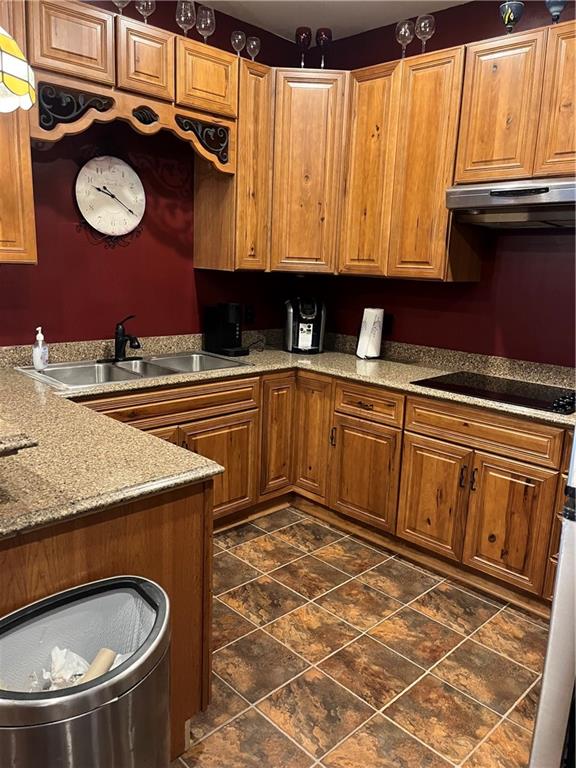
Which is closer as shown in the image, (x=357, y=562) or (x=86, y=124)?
(x=86, y=124)

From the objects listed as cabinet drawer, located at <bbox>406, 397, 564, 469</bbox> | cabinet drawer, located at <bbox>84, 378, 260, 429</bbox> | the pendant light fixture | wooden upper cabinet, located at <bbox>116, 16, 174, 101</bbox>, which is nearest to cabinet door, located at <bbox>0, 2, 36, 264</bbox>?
wooden upper cabinet, located at <bbox>116, 16, 174, 101</bbox>

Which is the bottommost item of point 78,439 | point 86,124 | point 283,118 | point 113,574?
point 113,574

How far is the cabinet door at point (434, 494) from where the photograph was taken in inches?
107

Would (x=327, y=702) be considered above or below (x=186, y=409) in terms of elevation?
below

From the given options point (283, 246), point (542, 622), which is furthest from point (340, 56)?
point (542, 622)

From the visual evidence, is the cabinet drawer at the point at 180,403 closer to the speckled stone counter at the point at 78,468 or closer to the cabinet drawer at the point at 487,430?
the speckled stone counter at the point at 78,468

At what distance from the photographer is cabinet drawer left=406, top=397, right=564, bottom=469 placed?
7.89ft

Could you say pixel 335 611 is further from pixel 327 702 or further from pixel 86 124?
pixel 86 124

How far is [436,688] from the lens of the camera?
2.07m

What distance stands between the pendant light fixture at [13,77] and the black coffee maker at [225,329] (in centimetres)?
194

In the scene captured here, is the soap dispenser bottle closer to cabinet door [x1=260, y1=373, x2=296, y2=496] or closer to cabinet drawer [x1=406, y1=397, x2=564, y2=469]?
cabinet door [x1=260, y1=373, x2=296, y2=496]

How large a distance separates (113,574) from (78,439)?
0.49 metres

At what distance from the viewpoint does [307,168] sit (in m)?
3.32

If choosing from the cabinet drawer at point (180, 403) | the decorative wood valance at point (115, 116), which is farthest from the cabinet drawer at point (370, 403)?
the decorative wood valance at point (115, 116)
